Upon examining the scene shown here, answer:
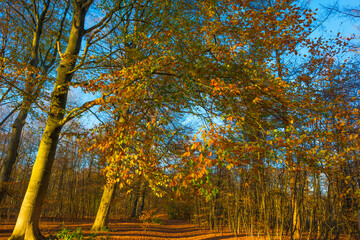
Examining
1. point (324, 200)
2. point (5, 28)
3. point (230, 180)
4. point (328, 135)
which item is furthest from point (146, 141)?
point (230, 180)

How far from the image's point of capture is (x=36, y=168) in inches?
205

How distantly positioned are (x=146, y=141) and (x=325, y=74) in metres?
9.34

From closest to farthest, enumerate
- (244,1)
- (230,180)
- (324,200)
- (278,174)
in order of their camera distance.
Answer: (324,200), (278,174), (244,1), (230,180)

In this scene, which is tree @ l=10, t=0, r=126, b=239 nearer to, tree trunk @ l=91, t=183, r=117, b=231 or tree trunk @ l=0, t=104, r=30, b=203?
tree trunk @ l=0, t=104, r=30, b=203

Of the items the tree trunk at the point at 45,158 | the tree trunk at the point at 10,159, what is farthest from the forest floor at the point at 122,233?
the tree trunk at the point at 10,159

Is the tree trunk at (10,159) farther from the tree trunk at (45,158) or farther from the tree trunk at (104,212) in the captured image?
the tree trunk at (104,212)

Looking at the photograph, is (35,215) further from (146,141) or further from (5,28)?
(5,28)

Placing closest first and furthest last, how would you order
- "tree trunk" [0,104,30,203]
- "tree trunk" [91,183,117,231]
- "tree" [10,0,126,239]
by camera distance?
"tree" [10,0,126,239] → "tree trunk" [0,104,30,203] → "tree trunk" [91,183,117,231]

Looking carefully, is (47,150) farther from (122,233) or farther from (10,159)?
(122,233)

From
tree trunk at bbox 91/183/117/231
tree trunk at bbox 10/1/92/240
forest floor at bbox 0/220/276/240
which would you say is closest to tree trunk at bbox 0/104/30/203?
forest floor at bbox 0/220/276/240

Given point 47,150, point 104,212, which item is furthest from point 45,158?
point 104,212

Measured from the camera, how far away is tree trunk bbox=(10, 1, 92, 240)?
4.90 meters

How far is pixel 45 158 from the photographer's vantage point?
5266 mm

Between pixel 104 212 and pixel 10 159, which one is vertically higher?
pixel 10 159
